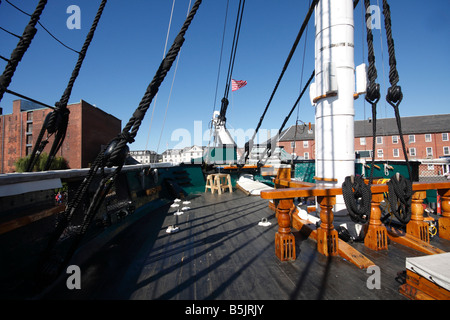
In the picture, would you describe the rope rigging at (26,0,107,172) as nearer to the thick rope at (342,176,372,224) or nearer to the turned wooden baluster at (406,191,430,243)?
the thick rope at (342,176,372,224)

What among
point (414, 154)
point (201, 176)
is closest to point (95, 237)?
point (201, 176)

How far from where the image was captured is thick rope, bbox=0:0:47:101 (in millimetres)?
2324

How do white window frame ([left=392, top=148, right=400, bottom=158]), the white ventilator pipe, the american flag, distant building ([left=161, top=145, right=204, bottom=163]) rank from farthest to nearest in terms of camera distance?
distant building ([left=161, top=145, right=204, bottom=163])
white window frame ([left=392, top=148, right=400, bottom=158])
the american flag
the white ventilator pipe

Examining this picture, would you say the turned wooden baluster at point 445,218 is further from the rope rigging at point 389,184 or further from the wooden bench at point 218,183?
the wooden bench at point 218,183

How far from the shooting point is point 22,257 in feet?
7.63

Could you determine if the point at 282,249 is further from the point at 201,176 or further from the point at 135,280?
the point at 201,176

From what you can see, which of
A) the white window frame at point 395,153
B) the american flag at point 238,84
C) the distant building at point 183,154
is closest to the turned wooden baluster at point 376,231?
the american flag at point 238,84

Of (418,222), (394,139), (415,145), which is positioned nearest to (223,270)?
(418,222)

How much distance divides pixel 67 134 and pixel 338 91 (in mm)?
33738

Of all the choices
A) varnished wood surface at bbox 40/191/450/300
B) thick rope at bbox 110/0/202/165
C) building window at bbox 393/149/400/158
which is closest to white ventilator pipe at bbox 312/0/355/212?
varnished wood surface at bbox 40/191/450/300

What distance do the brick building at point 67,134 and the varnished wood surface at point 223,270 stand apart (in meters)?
30.1

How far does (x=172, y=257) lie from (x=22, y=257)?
170 cm

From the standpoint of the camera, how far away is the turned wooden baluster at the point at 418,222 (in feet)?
10.2

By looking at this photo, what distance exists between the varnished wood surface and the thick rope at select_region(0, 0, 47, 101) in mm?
2399
